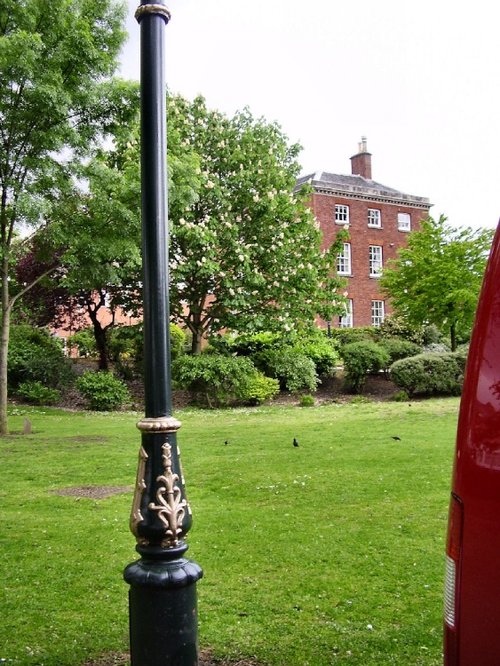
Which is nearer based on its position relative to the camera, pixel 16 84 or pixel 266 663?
pixel 266 663

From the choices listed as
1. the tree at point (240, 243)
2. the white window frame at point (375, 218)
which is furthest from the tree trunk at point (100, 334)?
the white window frame at point (375, 218)

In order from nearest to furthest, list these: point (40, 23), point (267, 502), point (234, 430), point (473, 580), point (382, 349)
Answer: point (473, 580) < point (267, 502) < point (40, 23) < point (234, 430) < point (382, 349)

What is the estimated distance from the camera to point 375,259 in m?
42.7

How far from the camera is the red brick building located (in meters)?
40.8

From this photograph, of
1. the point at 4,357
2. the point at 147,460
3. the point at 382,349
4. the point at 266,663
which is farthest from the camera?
the point at 382,349

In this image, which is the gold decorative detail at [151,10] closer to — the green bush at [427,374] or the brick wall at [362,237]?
the green bush at [427,374]

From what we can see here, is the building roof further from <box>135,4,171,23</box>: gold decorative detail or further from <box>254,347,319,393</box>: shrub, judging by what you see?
<box>135,4,171,23</box>: gold decorative detail

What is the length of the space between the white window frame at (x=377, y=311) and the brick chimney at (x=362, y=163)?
380 inches

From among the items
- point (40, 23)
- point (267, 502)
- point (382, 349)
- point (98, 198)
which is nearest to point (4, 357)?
point (98, 198)

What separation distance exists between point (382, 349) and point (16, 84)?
673 inches

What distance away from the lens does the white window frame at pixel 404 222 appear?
44.4 m

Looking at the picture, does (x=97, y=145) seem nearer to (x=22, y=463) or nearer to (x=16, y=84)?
→ (x=16, y=84)

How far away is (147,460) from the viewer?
326cm

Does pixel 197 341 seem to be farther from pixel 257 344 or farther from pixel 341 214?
pixel 341 214
